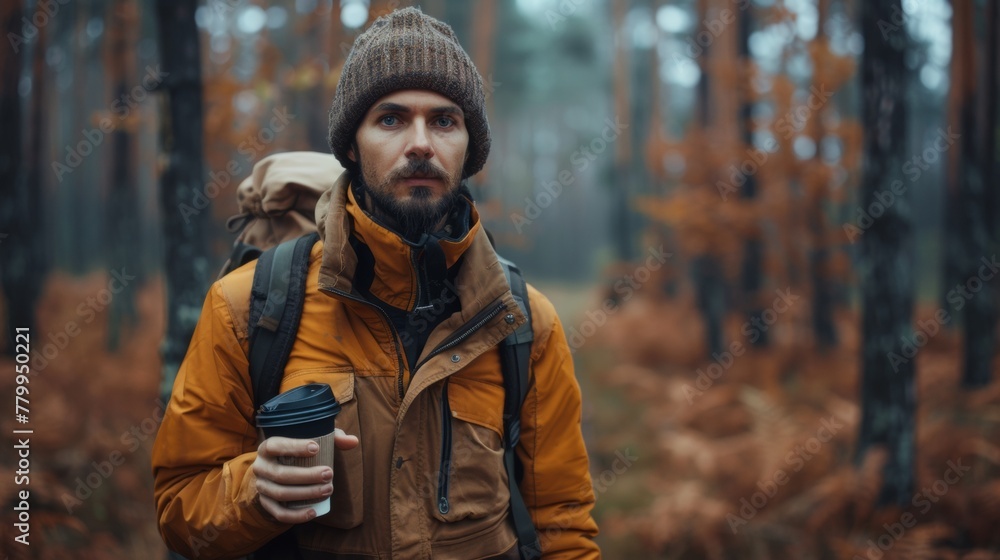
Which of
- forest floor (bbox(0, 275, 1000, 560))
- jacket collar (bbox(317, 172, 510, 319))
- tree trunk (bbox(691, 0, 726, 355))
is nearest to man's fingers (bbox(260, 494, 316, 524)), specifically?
jacket collar (bbox(317, 172, 510, 319))

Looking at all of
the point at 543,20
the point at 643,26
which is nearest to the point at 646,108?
the point at 643,26

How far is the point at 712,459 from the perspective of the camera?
24.5 feet

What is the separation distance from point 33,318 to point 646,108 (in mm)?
21582

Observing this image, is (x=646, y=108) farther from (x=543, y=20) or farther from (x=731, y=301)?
(x=731, y=301)

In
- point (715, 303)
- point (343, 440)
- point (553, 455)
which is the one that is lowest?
point (715, 303)

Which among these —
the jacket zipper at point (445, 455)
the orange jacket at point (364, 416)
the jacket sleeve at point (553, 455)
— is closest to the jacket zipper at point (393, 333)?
the orange jacket at point (364, 416)

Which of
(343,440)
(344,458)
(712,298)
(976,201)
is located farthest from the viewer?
(712,298)

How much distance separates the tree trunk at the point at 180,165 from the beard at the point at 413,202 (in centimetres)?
239

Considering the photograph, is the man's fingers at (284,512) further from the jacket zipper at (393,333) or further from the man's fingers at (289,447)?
the jacket zipper at (393,333)

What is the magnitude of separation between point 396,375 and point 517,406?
47cm

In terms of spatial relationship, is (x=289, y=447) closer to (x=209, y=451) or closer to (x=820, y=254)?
(x=209, y=451)

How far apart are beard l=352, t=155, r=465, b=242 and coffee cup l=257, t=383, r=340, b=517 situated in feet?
2.18

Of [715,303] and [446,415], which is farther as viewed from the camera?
[715,303]

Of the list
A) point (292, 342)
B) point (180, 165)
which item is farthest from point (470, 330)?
point (180, 165)
